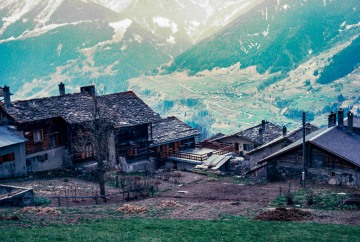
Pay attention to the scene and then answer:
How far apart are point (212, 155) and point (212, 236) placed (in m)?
42.0

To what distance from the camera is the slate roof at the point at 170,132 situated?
65375 millimetres

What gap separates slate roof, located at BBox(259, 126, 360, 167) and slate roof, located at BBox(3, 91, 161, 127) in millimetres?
18688

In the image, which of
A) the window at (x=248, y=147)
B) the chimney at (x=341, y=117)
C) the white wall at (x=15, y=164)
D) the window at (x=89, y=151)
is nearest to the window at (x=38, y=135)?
Answer: the white wall at (x=15, y=164)

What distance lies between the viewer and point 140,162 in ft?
197

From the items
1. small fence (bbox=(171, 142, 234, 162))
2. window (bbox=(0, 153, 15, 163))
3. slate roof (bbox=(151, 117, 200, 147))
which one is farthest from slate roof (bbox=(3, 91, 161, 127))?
small fence (bbox=(171, 142, 234, 162))

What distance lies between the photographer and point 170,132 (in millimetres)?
67750

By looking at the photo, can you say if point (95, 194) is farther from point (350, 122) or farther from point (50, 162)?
point (350, 122)

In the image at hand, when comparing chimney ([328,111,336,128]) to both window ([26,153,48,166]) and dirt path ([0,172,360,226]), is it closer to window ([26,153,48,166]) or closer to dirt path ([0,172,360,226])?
dirt path ([0,172,360,226])

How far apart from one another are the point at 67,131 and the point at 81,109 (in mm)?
3029

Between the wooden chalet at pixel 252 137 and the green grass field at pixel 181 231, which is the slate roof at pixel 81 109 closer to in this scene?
the wooden chalet at pixel 252 137

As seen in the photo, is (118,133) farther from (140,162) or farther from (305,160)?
(305,160)

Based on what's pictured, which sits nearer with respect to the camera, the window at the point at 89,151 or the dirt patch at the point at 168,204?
the dirt patch at the point at 168,204

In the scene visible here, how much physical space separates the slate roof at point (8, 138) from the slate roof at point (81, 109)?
5.81ft

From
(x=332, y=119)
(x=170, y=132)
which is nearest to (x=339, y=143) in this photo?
(x=332, y=119)
